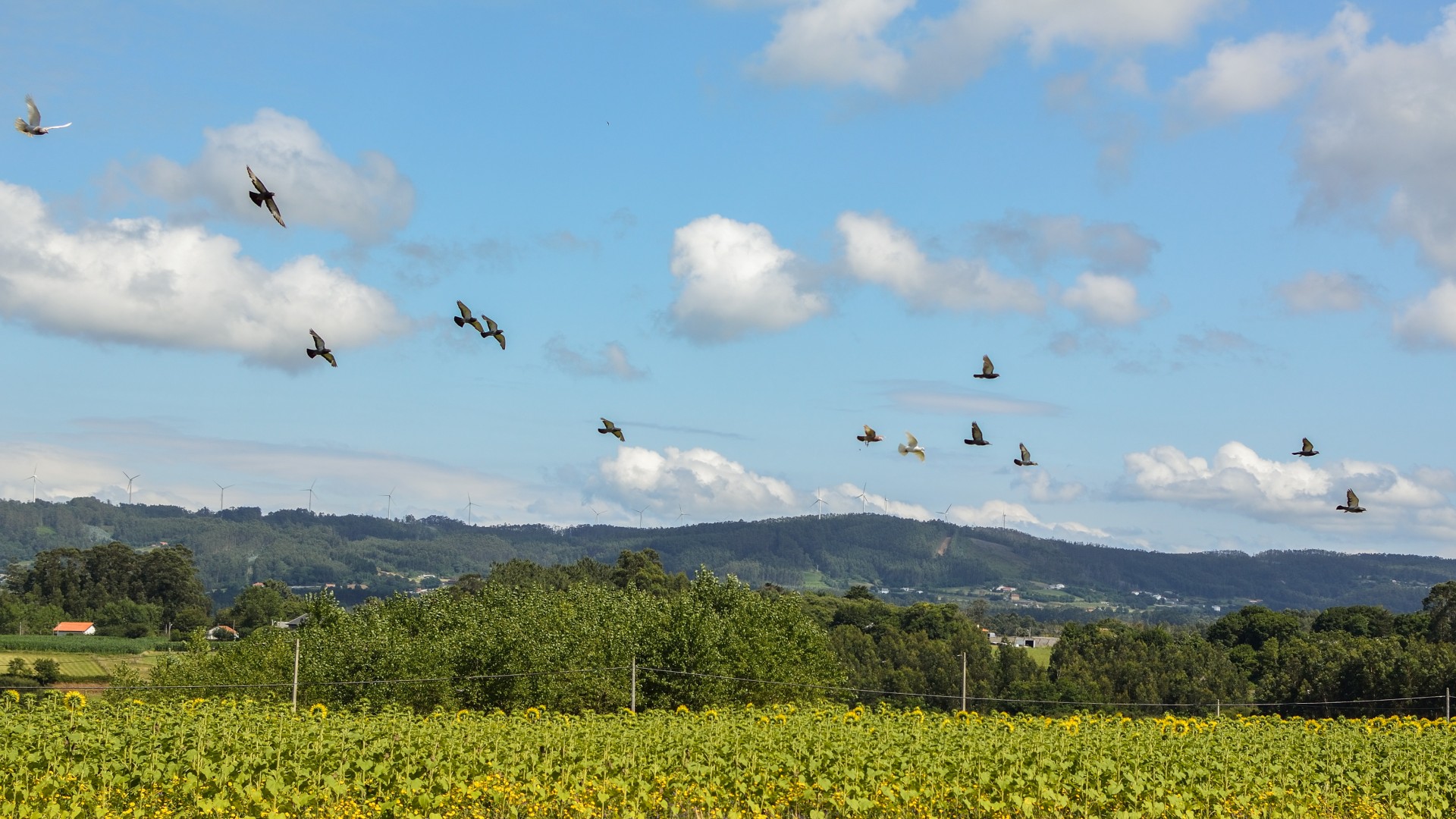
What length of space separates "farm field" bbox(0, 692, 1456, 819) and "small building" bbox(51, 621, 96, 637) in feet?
557

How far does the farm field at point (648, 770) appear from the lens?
985 inches

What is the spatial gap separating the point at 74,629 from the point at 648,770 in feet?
602

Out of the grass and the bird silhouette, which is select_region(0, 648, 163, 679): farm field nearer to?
the grass

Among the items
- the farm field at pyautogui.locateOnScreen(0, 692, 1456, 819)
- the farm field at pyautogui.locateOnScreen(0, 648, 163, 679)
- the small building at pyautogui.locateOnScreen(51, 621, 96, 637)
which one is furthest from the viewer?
the small building at pyautogui.locateOnScreen(51, 621, 96, 637)

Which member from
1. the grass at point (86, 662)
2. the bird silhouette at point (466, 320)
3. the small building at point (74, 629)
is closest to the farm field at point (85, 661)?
the grass at point (86, 662)

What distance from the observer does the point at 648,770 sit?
2766 cm

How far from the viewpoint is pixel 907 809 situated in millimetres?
25750

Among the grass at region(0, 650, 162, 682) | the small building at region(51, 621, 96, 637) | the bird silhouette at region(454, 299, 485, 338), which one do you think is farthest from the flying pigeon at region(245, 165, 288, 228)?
the small building at region(51, 621, 96, 637)

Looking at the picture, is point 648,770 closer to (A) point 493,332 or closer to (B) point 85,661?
(A) point 493,332

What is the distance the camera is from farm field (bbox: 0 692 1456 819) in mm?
25016

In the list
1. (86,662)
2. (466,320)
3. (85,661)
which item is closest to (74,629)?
(85,661)

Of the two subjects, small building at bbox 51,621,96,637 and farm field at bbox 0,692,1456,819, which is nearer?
farm field at bbox 0,692,1456,819

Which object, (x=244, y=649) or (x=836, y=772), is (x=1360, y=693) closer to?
(x=244, y=649)

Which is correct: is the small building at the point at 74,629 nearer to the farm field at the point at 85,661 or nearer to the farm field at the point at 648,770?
the farm field at the point at 85,661
